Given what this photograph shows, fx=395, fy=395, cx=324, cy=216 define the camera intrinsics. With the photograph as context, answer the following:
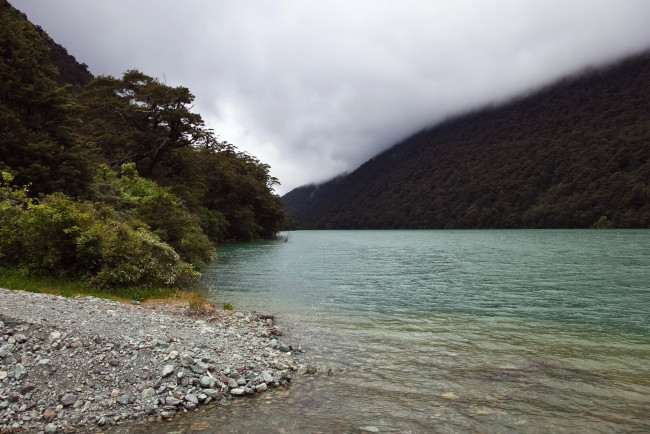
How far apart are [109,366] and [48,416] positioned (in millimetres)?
1570

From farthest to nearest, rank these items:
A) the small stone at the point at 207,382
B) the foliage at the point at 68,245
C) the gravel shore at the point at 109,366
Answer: the foliage at the point at 68,245 → the small stone at the point at 207,382 → the gravel shore at the point at 109,366

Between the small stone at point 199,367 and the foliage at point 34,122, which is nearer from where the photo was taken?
the small stone at point 199,367

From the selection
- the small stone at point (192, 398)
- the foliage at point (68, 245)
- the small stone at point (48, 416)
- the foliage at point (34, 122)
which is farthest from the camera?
the foliage at point (34, 122)

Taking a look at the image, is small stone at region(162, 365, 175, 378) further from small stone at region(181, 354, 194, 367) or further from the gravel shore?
small stone at region(181, 354, 194, 367)

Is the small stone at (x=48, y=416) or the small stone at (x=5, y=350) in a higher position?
the small stone at (x=5, y=350)

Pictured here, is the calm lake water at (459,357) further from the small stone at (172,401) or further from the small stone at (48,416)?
the small stone at (48,416)

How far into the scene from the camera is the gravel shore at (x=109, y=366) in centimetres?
723

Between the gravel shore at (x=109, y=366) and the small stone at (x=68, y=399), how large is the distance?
2 cm

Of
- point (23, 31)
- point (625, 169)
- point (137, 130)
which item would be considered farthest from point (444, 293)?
point (625, 169)

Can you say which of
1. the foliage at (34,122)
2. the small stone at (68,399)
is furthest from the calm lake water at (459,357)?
the foliage at (34,122)

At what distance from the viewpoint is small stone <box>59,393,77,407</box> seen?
7.34 m

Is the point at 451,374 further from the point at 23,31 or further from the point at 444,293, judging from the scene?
the point at 23,31

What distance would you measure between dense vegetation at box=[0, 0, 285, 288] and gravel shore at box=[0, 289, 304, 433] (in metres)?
4.96

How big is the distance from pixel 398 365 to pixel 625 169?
183 metres
